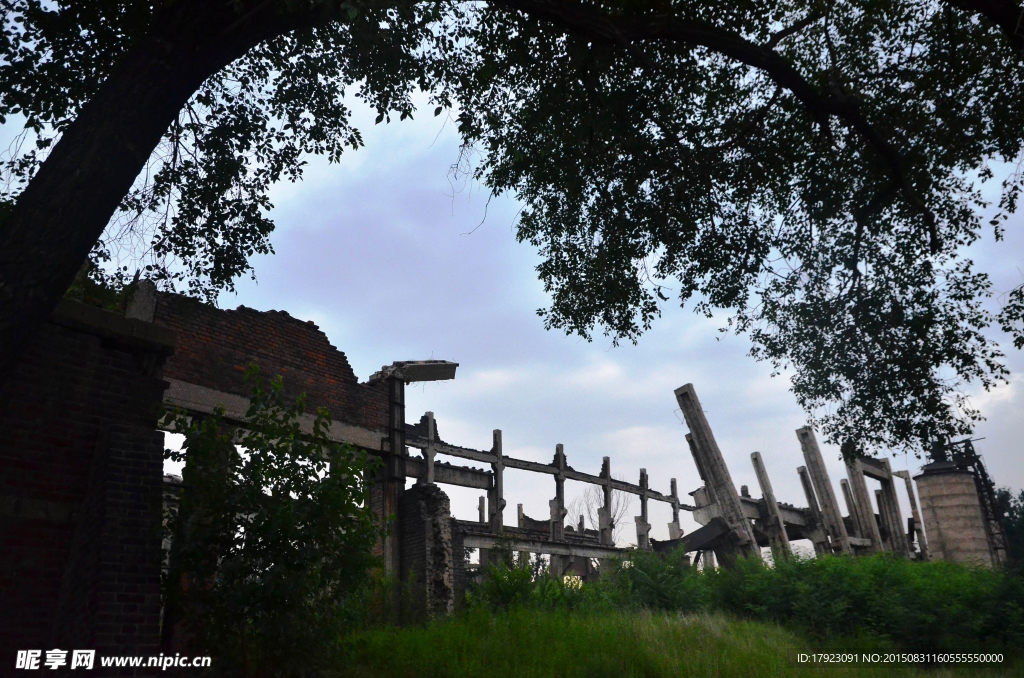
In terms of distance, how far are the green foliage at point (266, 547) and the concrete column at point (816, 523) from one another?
15707 millimetres

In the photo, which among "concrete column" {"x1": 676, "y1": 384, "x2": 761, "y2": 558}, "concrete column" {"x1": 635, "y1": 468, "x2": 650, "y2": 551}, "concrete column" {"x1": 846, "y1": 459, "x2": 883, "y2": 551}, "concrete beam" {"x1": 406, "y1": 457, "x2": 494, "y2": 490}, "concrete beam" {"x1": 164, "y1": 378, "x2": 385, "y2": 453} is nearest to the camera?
"concrete beam" {"x1": 164, "y1": 378, "x2": 385, "y2": 453}

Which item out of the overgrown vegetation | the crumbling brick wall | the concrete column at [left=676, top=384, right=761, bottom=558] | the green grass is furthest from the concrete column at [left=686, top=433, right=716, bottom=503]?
the crumbling brick wall

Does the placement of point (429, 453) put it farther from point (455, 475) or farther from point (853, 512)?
point (853, 512)

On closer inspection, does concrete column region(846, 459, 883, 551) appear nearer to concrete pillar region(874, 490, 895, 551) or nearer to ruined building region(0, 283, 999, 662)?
ruined building region(0, 283, 999, 662)

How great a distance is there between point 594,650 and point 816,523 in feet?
41.0

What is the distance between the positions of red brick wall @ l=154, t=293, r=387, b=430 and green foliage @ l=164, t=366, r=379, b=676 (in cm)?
508

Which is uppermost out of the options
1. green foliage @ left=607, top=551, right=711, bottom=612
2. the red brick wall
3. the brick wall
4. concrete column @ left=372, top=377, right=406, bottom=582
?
the red brick wall

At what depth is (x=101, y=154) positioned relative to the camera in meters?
5.07

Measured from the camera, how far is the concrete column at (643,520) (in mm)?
28594

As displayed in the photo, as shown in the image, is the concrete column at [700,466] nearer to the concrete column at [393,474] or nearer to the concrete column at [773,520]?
the concrete column at [773,520]

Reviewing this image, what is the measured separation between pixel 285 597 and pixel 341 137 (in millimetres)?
5487

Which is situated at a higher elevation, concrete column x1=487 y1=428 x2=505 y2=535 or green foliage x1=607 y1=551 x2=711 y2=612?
concrete column x1=487 y1=428 x2=505 y2=535

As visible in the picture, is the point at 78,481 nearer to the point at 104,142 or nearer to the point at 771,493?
the point at 104,142

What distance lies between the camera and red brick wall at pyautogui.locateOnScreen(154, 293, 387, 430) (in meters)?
12.6
